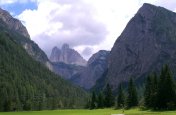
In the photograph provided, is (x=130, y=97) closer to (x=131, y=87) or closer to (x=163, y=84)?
(x=131, y=87)

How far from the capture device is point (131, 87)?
178750mm

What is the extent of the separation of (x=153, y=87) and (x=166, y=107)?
19360mm

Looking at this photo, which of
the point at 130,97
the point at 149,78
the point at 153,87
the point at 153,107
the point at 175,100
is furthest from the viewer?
the point at 130,97

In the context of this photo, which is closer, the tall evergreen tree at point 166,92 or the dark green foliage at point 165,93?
the dark green foliage at point 165,93

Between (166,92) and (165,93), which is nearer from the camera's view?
(166,92)

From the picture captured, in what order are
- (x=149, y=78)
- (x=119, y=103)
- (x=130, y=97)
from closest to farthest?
(x=149, y=78), (x=130, y=97), (x=119, y=103)

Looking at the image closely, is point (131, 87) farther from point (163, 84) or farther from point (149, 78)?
point (163, 84)

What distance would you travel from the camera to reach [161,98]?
Result: 381 ft

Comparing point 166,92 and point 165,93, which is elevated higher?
point 166,92

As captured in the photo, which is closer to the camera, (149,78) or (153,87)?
(153,87)

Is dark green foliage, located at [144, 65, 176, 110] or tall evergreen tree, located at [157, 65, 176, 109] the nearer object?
dark green foliage, located at [144, 65, 176, 110]

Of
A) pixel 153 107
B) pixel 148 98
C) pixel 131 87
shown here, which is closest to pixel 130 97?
pixel 131 87

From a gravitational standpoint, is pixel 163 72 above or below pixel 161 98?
→ above

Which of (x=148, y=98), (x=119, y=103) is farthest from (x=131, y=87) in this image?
(x=148, y=98)
